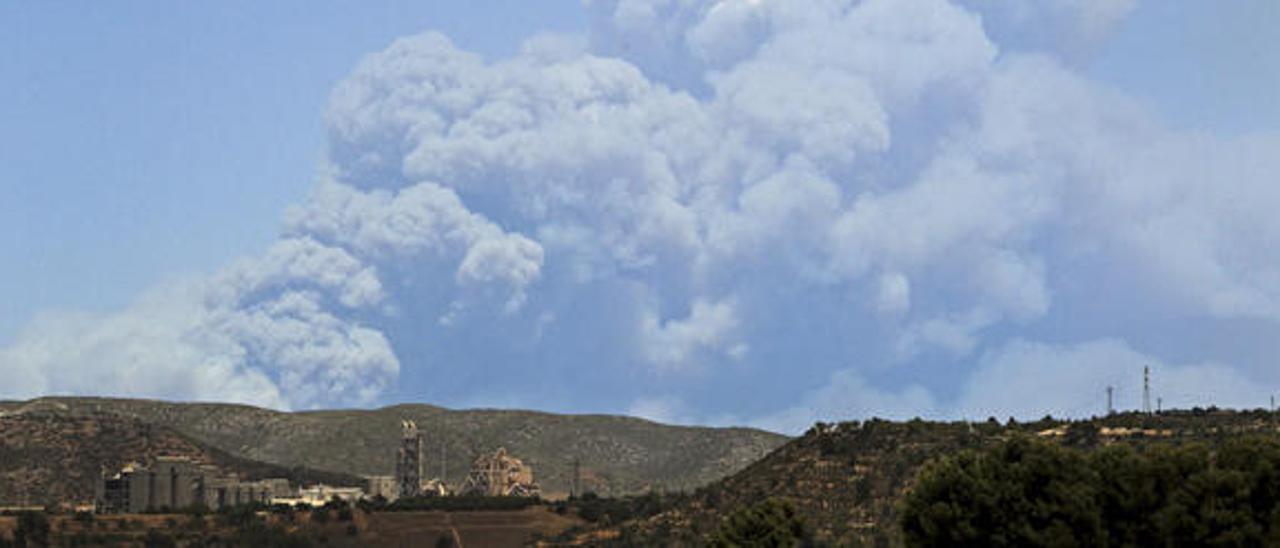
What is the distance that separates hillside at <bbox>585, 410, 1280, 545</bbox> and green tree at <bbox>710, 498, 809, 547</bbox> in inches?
501

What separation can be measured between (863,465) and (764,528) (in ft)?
118

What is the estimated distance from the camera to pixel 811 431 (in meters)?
133

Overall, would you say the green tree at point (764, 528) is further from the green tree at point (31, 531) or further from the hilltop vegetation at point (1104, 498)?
the green tree at point (31, 531)

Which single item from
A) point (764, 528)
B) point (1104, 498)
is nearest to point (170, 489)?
point (764, 528)

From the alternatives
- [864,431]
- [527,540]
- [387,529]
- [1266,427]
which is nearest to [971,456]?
[1266,427]

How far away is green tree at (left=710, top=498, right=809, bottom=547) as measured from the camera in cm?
8625

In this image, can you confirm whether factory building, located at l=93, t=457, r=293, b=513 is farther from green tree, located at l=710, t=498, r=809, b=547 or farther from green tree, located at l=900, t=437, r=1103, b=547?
green tree, located at l=900, t=437, r=1103, b=547

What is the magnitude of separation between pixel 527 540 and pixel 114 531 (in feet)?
109

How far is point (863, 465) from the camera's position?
122m

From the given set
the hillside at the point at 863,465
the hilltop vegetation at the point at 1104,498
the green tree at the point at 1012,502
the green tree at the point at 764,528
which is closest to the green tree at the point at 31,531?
the hillside at the point at 863,465

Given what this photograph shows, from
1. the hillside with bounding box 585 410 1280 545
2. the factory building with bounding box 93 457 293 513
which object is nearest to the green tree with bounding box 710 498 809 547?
the hillside with bounding box 585 410 1280 545

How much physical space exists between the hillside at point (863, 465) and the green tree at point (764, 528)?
1272cm

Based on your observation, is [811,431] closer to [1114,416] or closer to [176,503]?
[1114,416]

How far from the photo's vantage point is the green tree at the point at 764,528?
86.2m
